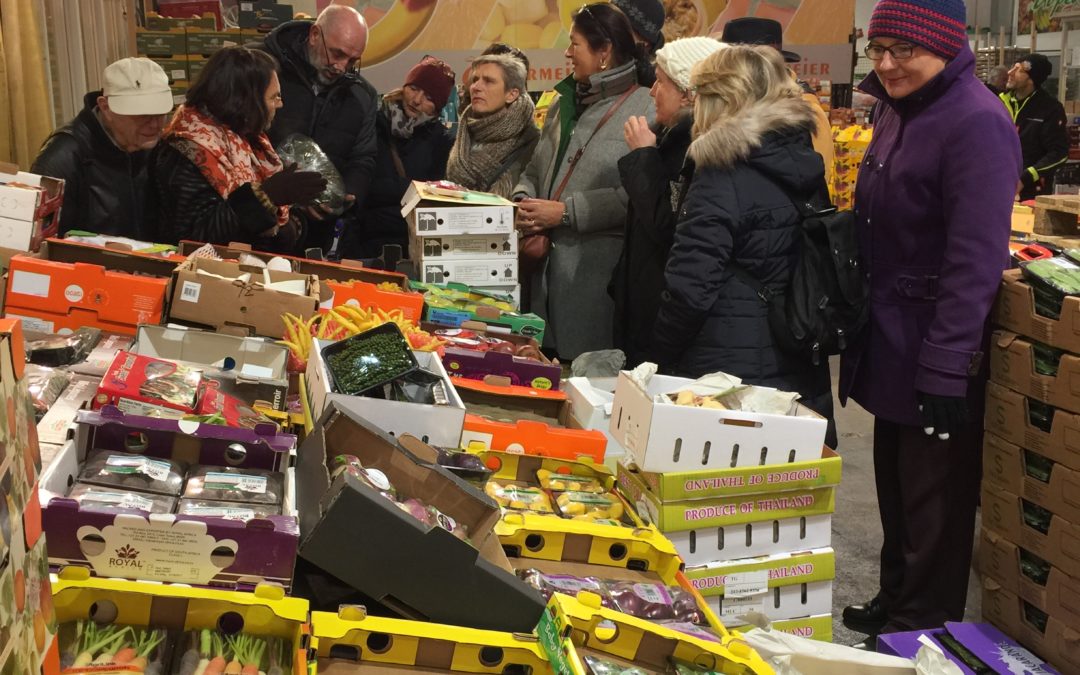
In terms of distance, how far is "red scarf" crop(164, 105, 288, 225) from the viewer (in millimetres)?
3623

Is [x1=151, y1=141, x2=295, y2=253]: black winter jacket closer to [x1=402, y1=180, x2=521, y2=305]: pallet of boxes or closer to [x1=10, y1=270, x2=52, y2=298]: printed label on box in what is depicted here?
[x1=402, y1=180, x2=521, y2=305]: pallet of boxes

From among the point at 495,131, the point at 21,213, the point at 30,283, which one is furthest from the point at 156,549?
the point at 495,131

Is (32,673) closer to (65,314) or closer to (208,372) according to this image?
(208,372)

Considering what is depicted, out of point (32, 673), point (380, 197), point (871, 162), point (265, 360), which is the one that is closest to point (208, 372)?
point (265, 360)

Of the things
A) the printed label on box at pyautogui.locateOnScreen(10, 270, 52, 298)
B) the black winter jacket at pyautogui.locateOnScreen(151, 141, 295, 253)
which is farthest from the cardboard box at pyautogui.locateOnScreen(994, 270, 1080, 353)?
the printed label on box at pyautogui.locateOnScreen(10, 270, 52, 298)

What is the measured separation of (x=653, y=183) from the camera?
3.57 m

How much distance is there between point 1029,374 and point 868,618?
1007 mm

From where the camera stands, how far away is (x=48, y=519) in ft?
5.07

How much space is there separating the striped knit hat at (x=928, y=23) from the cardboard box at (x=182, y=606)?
7.11 feet

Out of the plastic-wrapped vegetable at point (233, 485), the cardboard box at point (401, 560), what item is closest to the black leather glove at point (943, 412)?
the cardboard box at point (401, 560)

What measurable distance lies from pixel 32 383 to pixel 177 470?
70cm

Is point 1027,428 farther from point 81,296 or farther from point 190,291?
point 81,296

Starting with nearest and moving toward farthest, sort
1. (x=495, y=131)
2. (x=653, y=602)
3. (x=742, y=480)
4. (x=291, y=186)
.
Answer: (x=653, y=602), (x=742, y=480), (x=291, y=186), (x=495, y=131)

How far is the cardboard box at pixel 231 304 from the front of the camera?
2879mm
